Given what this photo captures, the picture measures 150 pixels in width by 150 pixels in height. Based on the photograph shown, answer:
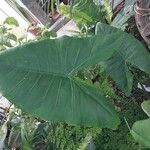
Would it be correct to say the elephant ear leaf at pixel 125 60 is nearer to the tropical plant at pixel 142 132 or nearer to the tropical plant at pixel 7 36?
the tropical plant at pixel 142 132

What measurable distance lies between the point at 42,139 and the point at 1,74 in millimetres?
894

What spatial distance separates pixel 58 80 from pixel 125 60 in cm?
42

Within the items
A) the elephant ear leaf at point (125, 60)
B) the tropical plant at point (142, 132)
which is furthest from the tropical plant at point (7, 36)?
the tropical plant at point (142, 132)

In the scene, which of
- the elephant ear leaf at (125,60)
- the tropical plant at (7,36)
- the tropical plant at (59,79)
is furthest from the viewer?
the tropical plant at (7,36)

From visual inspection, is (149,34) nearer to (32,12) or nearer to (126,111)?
(126,111)

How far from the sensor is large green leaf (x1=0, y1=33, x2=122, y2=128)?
4.62ft

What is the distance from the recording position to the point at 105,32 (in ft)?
5.89

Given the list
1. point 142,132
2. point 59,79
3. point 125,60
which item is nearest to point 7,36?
point 125,60

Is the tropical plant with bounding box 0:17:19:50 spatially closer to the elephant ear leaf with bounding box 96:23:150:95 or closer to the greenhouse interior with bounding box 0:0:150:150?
the greenhouse interior with bounding box 0:0:150:150

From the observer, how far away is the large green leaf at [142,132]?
57.1 inches

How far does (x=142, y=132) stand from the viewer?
146cm

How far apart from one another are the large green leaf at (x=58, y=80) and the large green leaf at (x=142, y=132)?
0.08 metres

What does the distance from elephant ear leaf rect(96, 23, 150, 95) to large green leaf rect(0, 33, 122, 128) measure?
0.85 feet

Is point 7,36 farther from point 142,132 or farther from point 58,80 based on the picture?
point 142,132
